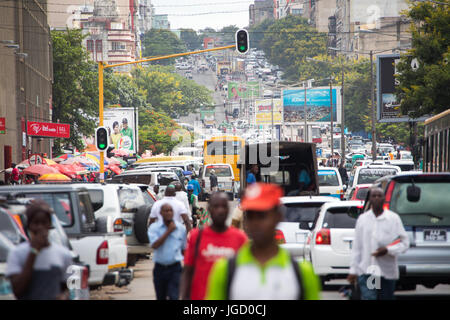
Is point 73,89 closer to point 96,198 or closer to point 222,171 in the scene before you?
point 222,171

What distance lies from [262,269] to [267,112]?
133m

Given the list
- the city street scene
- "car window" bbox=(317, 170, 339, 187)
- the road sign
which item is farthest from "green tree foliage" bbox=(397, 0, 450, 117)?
the road sign

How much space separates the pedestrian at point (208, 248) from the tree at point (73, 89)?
57507 mm

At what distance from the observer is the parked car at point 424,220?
11859mm

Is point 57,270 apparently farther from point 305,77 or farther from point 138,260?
point 305,77

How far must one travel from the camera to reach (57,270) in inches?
269

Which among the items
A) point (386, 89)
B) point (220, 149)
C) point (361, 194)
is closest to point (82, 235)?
point (361, 194)

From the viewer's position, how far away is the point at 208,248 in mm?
6941

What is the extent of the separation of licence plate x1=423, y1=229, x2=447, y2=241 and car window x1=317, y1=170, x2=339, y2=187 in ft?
59.1

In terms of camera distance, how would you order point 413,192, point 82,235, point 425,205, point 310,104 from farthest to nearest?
point 310,104 < point 82,235 < point 425,205 < point 413,192

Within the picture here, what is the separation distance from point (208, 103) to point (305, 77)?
746 inches

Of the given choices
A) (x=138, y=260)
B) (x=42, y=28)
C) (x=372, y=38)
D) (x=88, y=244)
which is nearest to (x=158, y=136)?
(x=42, y=28)

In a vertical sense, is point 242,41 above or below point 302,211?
above

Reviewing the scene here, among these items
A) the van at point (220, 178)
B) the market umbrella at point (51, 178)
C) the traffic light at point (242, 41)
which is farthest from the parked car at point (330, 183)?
the van at point (220, 178)
